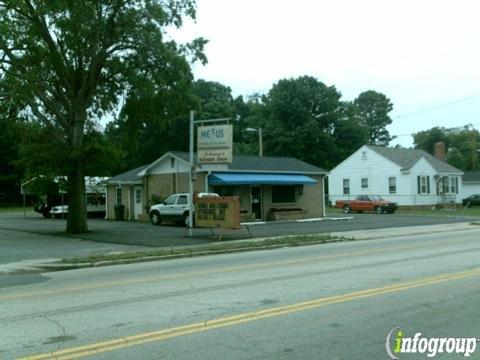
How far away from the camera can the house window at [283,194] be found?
122ft

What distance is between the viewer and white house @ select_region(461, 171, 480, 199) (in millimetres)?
65688

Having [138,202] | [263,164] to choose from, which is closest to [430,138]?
[263,164]

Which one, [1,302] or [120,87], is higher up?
[120,87]

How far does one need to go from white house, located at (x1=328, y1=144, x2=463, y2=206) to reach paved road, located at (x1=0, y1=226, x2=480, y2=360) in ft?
124

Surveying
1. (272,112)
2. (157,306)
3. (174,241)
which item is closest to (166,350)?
(157,306)

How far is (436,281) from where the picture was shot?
1077cm

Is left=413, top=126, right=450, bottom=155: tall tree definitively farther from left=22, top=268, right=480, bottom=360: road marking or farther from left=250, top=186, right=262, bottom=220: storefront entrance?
left=22, top=268, right=480, bottom=360: road marking

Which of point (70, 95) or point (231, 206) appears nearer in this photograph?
point (231, 206)

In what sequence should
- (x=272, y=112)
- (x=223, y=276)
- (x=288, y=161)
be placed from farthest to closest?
(x=272, y=112) < (x=288, y=161) < (x=223, y=276)

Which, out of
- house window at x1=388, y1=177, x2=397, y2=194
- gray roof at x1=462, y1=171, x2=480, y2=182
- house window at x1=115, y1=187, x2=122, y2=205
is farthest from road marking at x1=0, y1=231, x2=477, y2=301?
gray roof at x1=462, y1=171, x2=480, y2=182

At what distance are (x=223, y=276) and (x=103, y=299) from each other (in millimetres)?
3233

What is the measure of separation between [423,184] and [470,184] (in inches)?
673

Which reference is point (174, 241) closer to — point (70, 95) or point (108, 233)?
point (108, 233)

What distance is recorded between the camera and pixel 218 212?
23.4 meters
